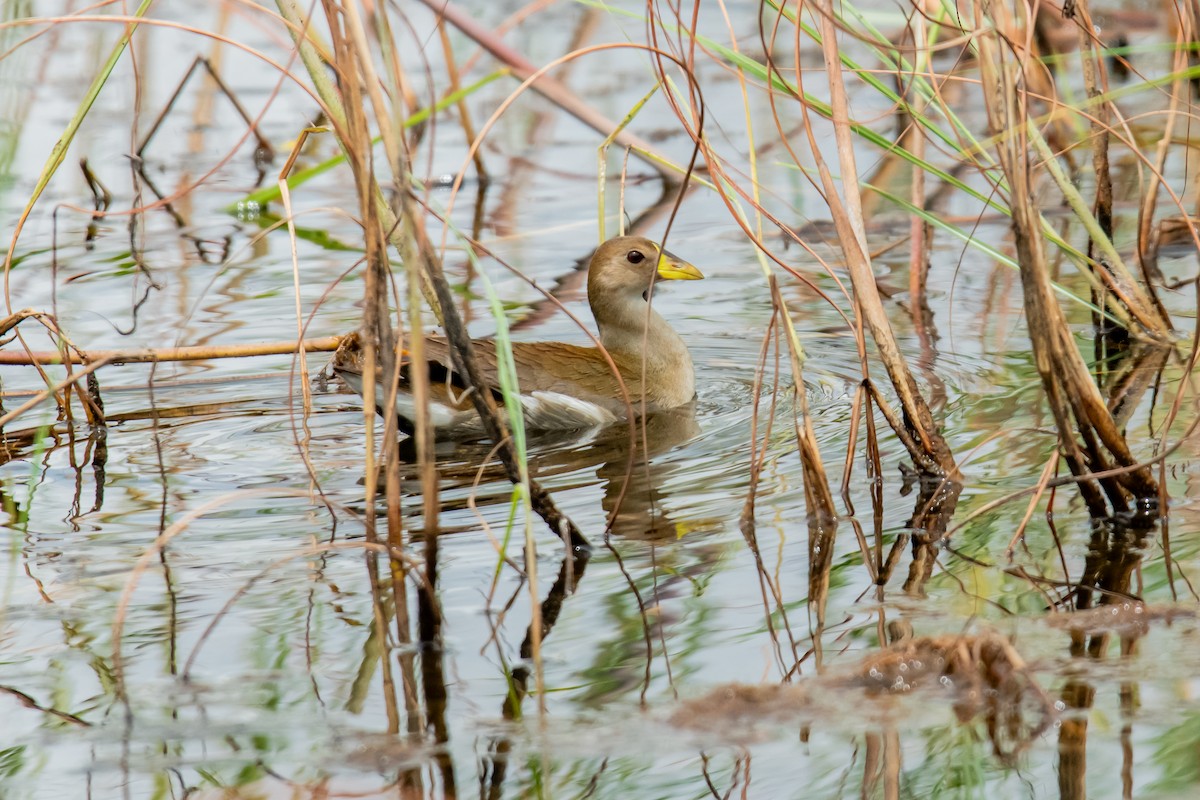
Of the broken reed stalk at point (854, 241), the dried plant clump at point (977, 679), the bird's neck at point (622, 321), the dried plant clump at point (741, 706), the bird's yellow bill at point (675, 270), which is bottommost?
the dried plant clump at point (741, 706)

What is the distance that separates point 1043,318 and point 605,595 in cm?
121

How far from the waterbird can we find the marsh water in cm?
17

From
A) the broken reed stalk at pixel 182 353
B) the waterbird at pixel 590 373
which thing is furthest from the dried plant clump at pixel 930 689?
the waterbird at pixel 590 373

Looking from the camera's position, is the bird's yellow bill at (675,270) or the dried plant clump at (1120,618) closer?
the dried plant clump at (1120,618)

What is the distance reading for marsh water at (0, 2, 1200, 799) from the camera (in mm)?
2996

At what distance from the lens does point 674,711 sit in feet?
10.4

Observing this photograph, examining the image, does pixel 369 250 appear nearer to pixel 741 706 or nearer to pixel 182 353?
pixel 741 706

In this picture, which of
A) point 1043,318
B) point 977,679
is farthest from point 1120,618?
point 1043,318

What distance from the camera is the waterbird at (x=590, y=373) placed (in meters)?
5.93

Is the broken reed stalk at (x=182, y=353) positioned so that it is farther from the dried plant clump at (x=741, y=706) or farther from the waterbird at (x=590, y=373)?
the dried plant clump at (x=741, y=706)

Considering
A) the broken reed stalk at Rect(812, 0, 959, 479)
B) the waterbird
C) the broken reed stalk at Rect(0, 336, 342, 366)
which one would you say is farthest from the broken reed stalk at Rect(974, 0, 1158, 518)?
the broken reed stalk at Rect(0, 336, 342, 366)

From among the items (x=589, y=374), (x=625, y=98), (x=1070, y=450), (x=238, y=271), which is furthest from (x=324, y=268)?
(x=1070, y=450)

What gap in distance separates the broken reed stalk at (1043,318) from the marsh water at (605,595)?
120 millimetres

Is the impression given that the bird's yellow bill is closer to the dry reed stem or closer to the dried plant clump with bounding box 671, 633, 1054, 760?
the dry reed stem
